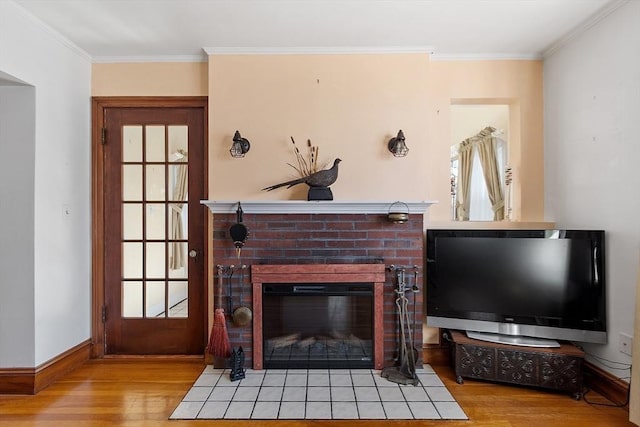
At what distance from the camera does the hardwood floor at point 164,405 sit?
6.84 ft

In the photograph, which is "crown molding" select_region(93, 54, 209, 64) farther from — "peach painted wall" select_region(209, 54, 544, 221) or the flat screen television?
the flat screen television

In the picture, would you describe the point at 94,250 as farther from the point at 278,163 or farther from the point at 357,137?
the point at 357,137

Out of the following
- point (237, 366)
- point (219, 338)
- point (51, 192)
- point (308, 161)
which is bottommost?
point (237, 366)

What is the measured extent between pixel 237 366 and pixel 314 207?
1290mm

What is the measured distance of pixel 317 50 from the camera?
9.45 feet

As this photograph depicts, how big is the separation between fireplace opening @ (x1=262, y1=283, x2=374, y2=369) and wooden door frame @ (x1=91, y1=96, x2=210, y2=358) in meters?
0.64

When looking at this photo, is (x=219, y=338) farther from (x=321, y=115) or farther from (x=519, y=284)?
(x=519, y=284)

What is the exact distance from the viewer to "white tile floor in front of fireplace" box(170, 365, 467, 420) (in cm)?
214

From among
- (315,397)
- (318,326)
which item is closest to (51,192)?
(318,326)

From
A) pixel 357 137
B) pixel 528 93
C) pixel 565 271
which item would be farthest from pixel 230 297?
pixel 528 93

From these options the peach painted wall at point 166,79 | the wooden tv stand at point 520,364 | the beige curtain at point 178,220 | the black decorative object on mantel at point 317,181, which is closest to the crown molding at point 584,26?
the black decorative object on mantel at point 317,181

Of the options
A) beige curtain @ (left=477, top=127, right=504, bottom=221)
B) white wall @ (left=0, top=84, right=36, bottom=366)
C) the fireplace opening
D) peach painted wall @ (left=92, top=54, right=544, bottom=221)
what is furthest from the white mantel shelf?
beige curtain @ (left=477, top=127, right=504, bottom=221)

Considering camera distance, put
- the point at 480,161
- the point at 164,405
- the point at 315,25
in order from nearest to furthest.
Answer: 1. the point at 164,405
2. the point at 315,25
3. the point at 480,161

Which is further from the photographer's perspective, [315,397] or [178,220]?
[178,220]
